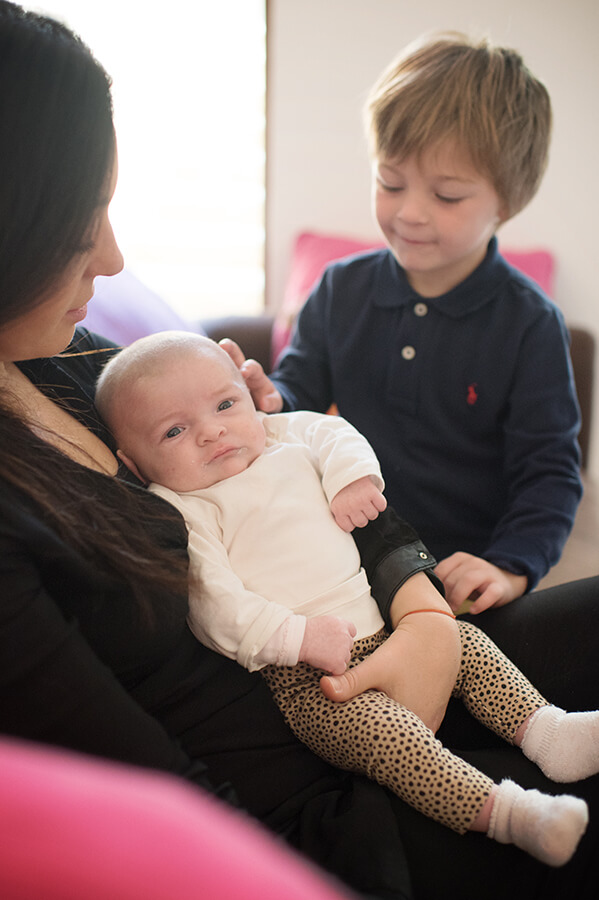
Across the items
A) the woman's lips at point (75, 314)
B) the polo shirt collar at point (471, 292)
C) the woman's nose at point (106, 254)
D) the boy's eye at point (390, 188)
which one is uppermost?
the boy's eye at point (390, 188)

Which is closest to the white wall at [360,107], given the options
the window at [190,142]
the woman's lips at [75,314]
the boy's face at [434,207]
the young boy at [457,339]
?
the window at [190,142]

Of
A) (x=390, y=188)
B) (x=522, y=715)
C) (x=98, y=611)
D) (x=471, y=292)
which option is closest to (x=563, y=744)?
(x=522, y=715)

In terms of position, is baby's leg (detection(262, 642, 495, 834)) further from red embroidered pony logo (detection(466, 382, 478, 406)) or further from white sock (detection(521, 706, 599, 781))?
red embroidered pony logo (detection(466, 382, 478, 406))

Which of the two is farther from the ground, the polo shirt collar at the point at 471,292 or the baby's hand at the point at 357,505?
the polo shirt collar at the point at 471,292

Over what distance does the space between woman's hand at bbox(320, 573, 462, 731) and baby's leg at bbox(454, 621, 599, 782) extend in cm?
4

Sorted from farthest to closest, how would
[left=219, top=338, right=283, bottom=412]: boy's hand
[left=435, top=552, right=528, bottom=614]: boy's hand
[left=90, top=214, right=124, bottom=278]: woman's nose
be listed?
[left=219, top=338, right=283, bottom=412]: boy's hand → [left=435, top=552, right=528, bottom=614]: boy's hand → [left=90, top=214, right=124, bottom=278]: woman's nose

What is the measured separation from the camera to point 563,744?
80 centimetres

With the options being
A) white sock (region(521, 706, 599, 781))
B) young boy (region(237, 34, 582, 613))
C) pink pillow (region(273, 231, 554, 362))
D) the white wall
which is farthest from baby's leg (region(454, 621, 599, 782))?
the white wall

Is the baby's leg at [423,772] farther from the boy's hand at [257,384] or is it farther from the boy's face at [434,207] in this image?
the boy's face at [434,207]

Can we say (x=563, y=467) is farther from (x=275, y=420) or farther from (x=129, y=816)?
(x=129, y=816)

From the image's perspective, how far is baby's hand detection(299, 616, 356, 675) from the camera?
2.62ft

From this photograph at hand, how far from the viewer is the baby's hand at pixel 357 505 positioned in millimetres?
941

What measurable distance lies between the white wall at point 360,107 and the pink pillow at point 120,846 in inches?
83.3

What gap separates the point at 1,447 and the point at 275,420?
0.47 meters
